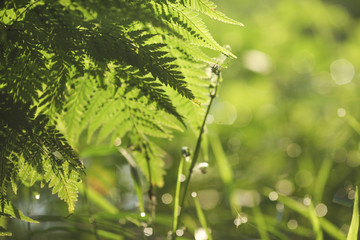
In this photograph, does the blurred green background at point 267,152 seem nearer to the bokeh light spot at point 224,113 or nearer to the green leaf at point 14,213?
the bokeh light spot at point 224,113

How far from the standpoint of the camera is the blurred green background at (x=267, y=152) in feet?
4.36

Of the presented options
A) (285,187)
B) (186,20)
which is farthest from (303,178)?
(186,20)

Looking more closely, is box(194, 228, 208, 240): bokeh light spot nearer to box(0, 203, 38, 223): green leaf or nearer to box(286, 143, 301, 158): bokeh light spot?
box(0, 203, 38, 223): green leaf

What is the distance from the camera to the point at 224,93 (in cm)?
361

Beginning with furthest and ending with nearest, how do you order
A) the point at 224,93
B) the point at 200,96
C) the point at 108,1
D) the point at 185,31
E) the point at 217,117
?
1. the point at 224,93
2. the point at 217,117
3. the point at 200,96
4. the point at 185,31
5. the point at 108,1

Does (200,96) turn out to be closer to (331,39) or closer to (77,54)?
(77,54)

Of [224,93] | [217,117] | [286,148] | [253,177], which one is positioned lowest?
[253,177]

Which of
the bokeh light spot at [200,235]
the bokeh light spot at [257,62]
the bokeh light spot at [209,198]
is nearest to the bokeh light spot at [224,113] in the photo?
the bokeh light spot at [257,62]

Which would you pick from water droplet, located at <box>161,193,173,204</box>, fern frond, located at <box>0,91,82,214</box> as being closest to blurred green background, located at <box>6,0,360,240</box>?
water droplet, located at <box>161,193,173,204</box>

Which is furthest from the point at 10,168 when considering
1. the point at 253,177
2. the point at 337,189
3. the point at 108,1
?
the point at 337,189

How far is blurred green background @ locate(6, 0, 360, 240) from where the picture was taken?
4.36ft

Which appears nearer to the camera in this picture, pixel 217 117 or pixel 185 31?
pixel 185 31

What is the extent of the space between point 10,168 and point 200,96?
20.1 inches

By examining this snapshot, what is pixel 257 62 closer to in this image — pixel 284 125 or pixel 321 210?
pixel 284 125
